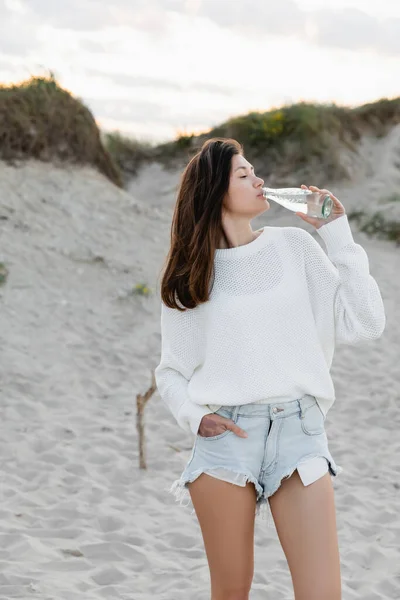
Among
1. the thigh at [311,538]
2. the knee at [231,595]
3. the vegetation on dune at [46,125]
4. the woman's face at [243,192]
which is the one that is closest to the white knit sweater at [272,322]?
the woman's face at [243,192]

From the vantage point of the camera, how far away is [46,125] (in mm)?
11281

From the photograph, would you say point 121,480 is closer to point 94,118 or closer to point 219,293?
point 219,293

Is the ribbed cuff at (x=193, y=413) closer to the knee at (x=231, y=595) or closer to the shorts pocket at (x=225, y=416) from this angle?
the shorts pocket at (x=225, y=416)

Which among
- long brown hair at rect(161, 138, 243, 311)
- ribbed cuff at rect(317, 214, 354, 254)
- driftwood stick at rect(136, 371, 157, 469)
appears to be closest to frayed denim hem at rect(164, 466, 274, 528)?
long brown hair at rect(161, 138, 243, 311)

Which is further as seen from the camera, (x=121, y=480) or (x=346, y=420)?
(x=346, y=420)

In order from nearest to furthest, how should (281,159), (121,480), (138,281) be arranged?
(121,480) < (138,281) < (281,159)

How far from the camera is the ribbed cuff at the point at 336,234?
251 cm

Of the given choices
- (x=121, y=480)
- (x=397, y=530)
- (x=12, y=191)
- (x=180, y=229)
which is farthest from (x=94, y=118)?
(x=180, y=229)

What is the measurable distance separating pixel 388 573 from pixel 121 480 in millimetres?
1989

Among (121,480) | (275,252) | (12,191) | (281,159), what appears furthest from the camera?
(281,159)

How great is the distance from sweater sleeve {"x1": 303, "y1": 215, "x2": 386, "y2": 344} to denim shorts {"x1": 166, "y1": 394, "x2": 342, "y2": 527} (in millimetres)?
285

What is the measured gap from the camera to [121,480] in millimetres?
5383

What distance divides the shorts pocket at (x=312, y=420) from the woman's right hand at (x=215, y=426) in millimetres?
180

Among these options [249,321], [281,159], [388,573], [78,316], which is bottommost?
[388,573]
